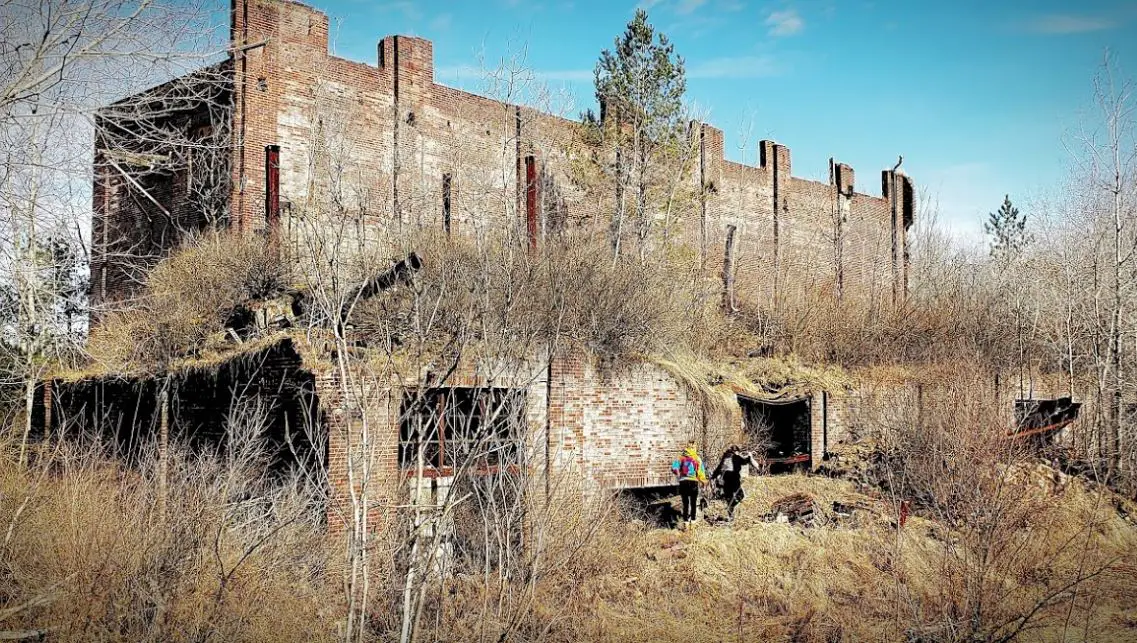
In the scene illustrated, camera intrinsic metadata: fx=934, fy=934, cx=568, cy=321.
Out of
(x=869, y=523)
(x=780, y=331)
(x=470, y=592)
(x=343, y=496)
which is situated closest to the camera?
(x=470, y=592)

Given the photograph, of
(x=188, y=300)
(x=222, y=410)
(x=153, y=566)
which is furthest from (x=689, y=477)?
(x=188, y=300)

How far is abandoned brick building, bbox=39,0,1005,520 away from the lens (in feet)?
39.8

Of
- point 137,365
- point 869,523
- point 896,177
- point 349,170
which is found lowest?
point 869,523

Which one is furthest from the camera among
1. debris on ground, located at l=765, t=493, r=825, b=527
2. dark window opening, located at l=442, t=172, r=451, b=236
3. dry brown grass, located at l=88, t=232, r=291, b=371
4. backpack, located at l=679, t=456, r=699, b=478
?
dark window opening, located at l=442, t=172, r=451, b=236

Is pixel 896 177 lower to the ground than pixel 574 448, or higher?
higher

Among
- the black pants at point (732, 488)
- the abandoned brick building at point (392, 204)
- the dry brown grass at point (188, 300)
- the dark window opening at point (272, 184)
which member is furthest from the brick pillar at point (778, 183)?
the dry brown grass at point (188, 300)

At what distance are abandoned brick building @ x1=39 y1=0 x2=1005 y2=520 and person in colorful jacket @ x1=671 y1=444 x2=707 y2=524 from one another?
0.38 metres

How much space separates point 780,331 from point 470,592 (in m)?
14.6

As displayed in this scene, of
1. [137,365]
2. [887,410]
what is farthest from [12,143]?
[887,410]

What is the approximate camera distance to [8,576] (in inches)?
340

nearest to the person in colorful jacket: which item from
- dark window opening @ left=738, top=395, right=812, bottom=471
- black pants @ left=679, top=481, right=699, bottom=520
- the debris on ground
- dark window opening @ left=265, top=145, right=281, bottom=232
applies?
black pants @ left=679, top=481, right=699, bottom=520

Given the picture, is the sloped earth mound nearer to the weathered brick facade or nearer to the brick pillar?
the weathered brick facade

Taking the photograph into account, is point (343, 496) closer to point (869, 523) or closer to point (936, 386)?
point (869, 523)

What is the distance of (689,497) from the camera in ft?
50.2
